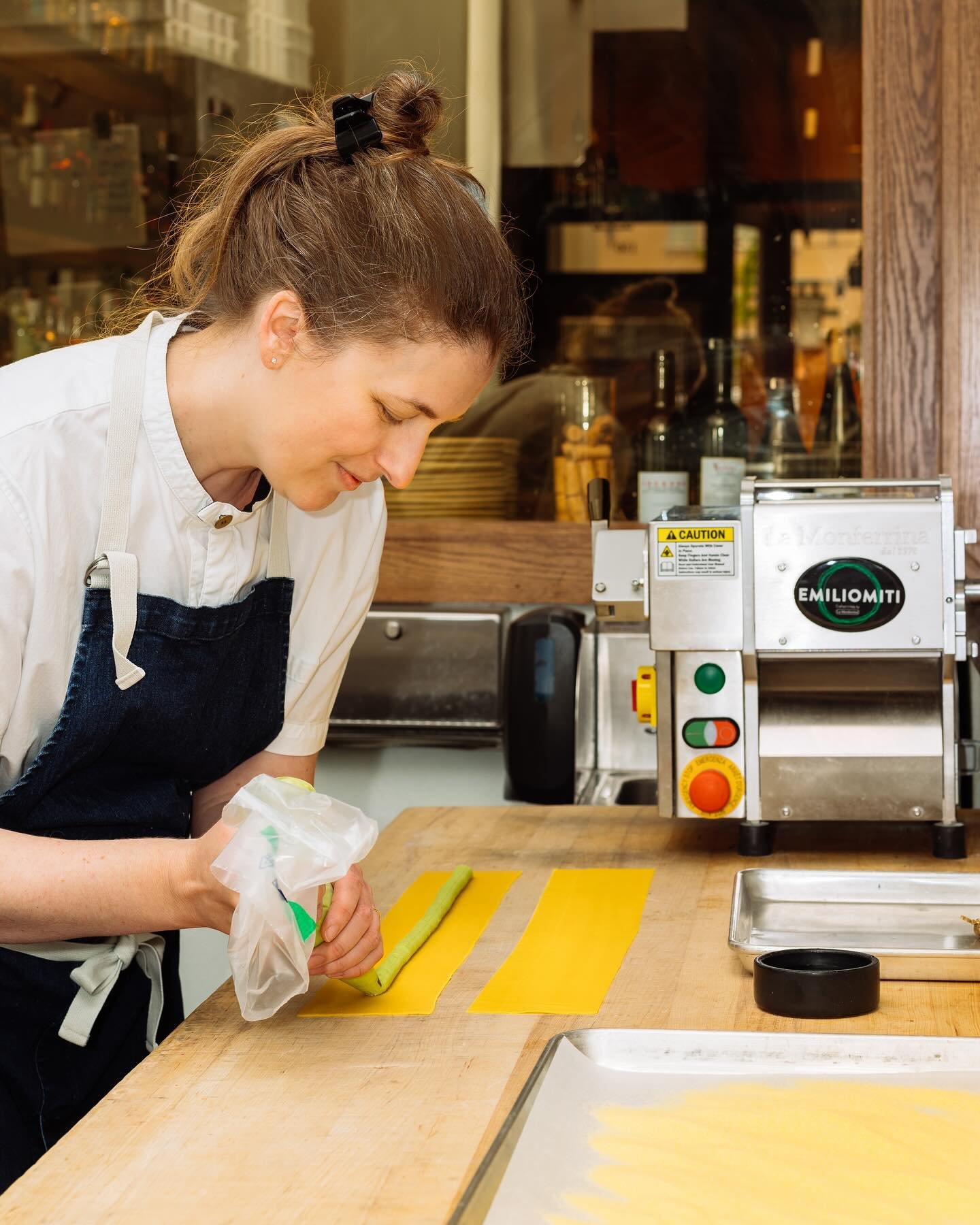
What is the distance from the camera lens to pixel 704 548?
1.46 m

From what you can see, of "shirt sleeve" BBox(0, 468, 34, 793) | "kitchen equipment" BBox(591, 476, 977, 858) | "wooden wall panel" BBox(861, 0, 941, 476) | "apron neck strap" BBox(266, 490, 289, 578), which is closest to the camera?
"shirt sleeve" BBox(0, 468, 34, 793)

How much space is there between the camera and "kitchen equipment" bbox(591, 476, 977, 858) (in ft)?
4.75

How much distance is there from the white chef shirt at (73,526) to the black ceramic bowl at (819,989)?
1.82 feet

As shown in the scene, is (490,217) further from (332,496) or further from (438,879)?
(438,879)

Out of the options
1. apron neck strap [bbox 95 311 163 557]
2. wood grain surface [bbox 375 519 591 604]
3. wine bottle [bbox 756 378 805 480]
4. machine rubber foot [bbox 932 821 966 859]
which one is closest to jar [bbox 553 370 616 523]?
wood grain surface [bbox 375 519 591 604]

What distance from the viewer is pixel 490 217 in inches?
48.7

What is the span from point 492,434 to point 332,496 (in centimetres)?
135

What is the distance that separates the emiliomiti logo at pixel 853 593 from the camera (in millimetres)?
1440

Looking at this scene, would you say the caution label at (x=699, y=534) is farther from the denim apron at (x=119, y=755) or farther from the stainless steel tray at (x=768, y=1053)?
the stainless steel tray at (x=768, y=1053)

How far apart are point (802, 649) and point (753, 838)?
8.4 inches

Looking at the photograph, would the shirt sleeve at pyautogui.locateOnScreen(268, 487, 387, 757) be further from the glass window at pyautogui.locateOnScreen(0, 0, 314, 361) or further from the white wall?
the glass window at pyautogui.locateOnScreen(0, 0, 314, 361)

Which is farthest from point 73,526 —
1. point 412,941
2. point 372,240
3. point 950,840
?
point 950,840

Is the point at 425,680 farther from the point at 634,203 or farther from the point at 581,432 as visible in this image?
the point at 634,203

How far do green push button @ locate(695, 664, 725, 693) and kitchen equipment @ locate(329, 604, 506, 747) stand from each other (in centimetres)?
81
